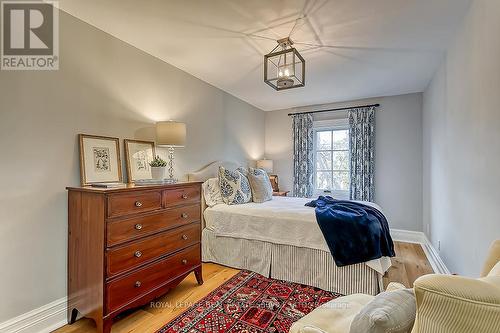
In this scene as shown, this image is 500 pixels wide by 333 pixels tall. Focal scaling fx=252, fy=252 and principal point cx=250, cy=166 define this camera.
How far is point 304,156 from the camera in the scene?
4992 mm

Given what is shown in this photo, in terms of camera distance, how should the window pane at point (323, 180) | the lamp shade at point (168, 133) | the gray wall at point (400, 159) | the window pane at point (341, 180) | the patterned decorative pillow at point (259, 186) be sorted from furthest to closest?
the window pane at point (323, 180)
the window pane at point (341, 180)
the gray wall at point (400, 159)
the patterned decorative pillow at point (259, 186)
the lamp shade at point (168, 133)

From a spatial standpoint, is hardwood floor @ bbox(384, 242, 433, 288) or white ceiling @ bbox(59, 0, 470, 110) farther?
hardwood floor @ bbox(384, 242, 433, 288)

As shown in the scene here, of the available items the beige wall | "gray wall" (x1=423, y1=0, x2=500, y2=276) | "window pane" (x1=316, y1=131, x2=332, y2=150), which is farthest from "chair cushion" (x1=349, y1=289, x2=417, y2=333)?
"window pane" (x1=316, y1=131, x2=332, y2=150)

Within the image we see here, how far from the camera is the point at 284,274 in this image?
8.89 feet

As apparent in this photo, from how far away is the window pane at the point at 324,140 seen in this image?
4.96 meters

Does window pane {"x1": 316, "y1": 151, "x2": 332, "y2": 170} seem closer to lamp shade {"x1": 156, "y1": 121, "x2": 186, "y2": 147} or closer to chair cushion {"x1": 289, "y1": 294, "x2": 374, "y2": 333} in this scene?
lamp shade {"x1": 156, "y1": 121, "x2": 186, "y2": 147}

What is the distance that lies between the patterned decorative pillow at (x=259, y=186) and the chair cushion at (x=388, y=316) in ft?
8.34

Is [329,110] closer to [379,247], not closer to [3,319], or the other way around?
[379,247]

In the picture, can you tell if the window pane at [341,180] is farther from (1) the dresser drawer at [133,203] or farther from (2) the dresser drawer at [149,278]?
(1) the dresser drawer at [133,203]

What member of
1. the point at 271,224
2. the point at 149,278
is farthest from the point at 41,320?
the point at 271,224

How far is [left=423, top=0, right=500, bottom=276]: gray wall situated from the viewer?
5.17 feet

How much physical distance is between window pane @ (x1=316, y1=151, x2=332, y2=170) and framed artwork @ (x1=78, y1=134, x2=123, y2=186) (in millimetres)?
3701

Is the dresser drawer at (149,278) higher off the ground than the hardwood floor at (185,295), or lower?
higher

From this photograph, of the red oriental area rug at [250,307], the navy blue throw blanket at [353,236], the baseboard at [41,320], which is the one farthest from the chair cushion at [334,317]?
the baseboard at [41,320]
